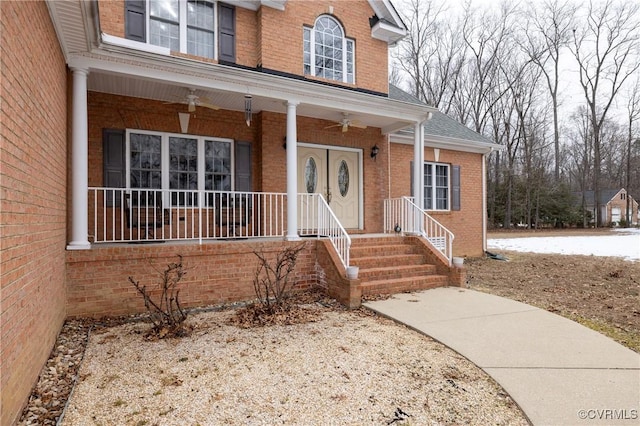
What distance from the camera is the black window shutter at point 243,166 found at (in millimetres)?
7602

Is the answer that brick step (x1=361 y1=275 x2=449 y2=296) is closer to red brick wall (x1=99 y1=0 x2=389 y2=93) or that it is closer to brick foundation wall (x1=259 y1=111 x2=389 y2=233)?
brick foundation wall (x1=259 y1=111 x2=389 y2=233)

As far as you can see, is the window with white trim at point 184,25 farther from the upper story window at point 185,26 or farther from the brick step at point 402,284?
the brick step at point 402,284

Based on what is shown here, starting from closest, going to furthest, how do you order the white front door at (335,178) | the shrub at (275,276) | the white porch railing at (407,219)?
1. the shrub at (275,276)
2. the white porch railing at (407,219)
3. the white front door at (335,178)

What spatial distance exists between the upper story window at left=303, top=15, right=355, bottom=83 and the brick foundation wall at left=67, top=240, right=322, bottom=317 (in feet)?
14.2

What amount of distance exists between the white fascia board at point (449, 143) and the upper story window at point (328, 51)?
7.16 ft

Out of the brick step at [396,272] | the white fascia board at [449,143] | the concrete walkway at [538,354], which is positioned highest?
the white fascia board at [449,143]

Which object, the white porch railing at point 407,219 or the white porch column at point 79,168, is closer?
the white porch column at point 79,168

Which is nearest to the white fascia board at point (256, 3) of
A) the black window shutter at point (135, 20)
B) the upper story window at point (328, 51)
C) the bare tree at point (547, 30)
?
the upper story window at point (328, 51)

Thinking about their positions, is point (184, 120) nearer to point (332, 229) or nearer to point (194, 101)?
point (194, 101)

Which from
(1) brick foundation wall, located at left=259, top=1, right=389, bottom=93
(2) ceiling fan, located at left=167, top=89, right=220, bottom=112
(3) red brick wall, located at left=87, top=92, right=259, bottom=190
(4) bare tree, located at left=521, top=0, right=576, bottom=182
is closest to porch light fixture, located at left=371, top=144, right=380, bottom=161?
(1) brick foundation wall, located at left=259, top=1, right=389, bottom=93

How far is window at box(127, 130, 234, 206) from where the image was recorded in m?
6.88

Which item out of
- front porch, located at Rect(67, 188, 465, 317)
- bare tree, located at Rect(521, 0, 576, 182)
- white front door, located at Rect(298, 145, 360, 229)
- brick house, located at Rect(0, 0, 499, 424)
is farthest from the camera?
bare tree, located at Rect(521, 0, 576, 182)

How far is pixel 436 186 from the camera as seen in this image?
36.1ft

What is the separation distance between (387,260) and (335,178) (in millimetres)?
2818
